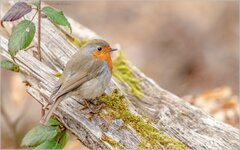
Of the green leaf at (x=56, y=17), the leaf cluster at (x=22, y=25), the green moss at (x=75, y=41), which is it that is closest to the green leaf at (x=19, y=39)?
the leaf cluster at (x=22, y=25)

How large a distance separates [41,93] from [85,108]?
309 millimetres

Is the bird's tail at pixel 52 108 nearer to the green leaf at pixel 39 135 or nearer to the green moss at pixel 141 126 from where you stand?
the green leaf at pixel 39 135

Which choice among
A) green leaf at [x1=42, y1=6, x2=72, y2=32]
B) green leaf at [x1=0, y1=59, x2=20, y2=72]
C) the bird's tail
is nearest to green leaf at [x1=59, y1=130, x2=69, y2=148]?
the bird's tail

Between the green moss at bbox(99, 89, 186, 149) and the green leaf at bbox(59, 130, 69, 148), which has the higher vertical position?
the green moss at bbox(99, 89, 186, 149)

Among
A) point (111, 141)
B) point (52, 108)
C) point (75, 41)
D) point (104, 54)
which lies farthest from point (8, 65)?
point (75, 41)

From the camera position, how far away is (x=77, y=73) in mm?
3945

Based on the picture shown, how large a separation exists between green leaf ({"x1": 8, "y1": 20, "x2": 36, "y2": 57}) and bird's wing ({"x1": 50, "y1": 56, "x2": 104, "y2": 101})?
35 cm

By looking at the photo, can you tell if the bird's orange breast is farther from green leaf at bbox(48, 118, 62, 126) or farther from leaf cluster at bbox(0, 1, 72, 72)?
green leaf at bbox(48, 118, 62, 126)

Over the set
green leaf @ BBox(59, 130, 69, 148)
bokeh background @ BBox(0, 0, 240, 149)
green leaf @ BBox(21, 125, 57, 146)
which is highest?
bokeh background @ BBox(0, 0, 240, 149)

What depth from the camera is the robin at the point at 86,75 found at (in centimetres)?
382

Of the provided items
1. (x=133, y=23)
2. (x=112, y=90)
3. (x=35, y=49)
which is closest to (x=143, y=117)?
(x=112, y=90)

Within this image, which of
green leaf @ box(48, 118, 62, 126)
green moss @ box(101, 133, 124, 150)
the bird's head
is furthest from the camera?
the bird's head

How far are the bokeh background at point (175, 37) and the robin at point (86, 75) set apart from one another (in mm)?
3889

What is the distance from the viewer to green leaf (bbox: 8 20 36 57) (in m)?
3.67
